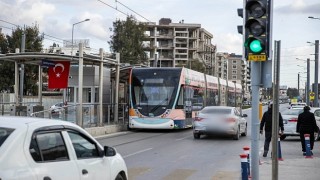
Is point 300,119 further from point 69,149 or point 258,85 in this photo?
point 69,149

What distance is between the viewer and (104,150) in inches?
271

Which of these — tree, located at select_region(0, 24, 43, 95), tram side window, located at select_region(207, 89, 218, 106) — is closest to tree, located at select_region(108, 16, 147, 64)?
tree, located at select_region(0, 24, 43, 95)

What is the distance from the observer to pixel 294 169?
41.4 feet

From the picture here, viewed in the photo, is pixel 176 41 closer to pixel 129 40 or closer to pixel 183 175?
pixel 129 40

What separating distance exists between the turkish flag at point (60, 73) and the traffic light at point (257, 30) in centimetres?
1634

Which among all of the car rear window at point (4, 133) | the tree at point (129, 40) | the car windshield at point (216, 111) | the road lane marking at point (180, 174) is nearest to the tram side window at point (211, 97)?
the car windshield at point (216, 111)

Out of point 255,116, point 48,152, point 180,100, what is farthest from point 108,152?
point 180,100

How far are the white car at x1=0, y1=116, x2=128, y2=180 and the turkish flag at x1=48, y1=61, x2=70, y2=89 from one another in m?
18.1

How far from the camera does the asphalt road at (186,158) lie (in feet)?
38.8

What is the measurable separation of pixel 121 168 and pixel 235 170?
5783 mm

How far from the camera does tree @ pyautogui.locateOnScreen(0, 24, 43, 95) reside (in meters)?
54.0

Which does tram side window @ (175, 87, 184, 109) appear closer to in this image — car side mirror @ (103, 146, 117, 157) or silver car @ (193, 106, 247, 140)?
silver car @ (193, 106, 247, 140)

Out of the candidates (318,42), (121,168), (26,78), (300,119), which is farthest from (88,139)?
(26,78)

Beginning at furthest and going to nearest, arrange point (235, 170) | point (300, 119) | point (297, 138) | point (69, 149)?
→ 1. point (297, 138)
2. point (300, 119)
3. point (235, 170)
4. point (69, 149)
